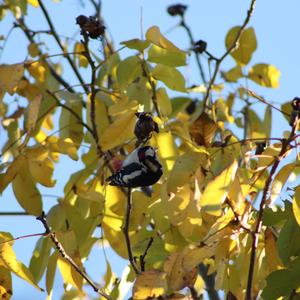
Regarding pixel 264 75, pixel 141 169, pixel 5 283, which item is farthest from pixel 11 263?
pixel 264 75

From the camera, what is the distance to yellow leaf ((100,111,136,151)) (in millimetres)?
1620

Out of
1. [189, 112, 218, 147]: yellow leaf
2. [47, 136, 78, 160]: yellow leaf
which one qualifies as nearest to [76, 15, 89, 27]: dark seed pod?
[47, 136, 78, 160]: yellow leaf

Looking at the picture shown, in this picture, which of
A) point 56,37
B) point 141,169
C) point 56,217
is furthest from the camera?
point 56,37

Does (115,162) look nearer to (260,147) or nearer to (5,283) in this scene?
(260,147)

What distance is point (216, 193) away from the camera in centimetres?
127

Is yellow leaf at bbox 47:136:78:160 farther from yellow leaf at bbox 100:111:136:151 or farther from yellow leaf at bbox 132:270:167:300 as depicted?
yellow leaf at bbox 132:270:167:300

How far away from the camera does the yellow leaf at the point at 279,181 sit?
1397mm

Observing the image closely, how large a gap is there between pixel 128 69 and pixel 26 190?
0.35 meters

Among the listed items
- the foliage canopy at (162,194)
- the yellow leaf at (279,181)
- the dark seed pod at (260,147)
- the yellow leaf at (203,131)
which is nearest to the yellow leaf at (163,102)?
the foliage canopy at (162,194)

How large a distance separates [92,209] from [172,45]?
1.31ft

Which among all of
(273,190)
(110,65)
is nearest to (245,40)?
(110,65)

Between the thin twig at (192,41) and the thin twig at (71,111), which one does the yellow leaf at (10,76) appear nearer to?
the thin twig at (71,111)

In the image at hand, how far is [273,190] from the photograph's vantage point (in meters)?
1.40

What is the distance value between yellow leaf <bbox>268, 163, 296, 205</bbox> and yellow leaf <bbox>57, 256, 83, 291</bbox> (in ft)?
1.24
